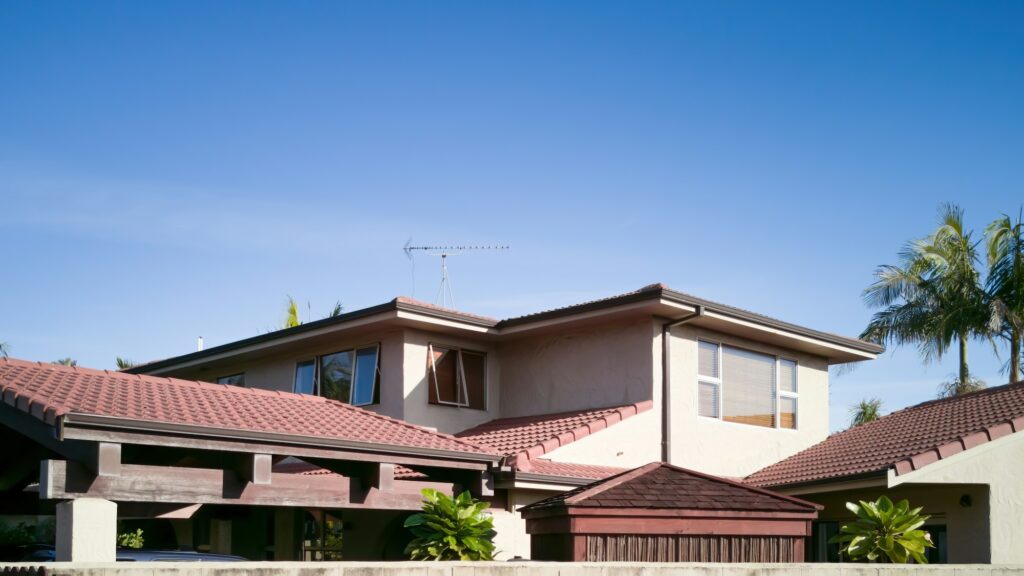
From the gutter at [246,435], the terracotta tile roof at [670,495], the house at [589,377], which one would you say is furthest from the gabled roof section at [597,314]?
the terracotta tile roof at [670,495]

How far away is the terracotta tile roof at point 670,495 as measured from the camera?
1168 centimetres

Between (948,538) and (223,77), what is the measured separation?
1333 centimetres

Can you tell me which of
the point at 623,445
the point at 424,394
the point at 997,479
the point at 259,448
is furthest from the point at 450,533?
the point at 997,479

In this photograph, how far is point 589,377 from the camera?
2081cm

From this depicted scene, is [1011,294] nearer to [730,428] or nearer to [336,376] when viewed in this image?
[730,428]

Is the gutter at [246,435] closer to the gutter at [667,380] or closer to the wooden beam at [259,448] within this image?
the wooden beam at [259,448]

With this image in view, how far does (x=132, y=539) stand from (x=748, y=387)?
507 inches

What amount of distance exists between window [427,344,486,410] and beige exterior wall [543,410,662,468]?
142 inches

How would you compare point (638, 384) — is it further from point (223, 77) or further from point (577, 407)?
point (223, 77)

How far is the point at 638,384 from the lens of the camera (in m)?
20.0

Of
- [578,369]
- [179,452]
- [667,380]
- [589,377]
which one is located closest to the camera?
[179,452]

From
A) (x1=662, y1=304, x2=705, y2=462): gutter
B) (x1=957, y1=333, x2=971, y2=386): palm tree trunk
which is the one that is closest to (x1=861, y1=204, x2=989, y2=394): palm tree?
(x1=957, y1=333, x2=971, y2=386): palm tree trunk

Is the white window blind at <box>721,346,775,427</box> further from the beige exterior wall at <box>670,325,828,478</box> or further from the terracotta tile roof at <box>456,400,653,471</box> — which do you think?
the terracotta tile roof at <box>456,400,653,471</box>

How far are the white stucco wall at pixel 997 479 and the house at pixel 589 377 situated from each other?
14.6ft
